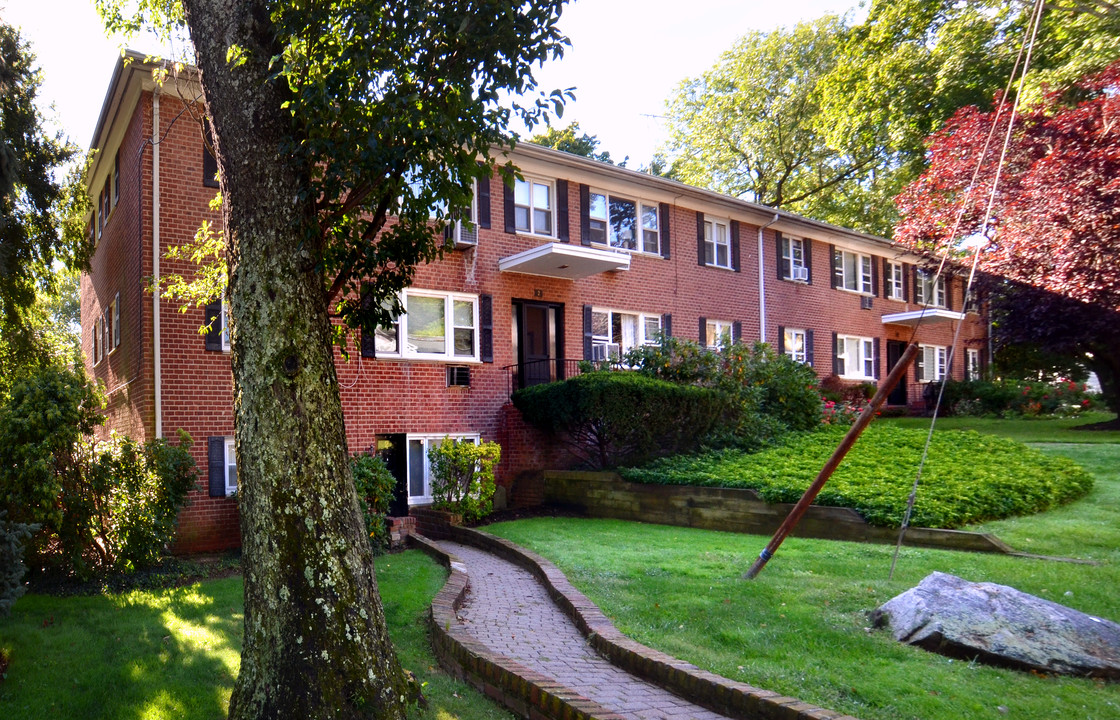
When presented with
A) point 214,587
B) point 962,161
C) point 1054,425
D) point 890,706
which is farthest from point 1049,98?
point 214,587

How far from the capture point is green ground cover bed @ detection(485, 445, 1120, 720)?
4762 mm

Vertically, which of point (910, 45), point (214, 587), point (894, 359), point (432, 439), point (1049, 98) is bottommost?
point (214, 587)

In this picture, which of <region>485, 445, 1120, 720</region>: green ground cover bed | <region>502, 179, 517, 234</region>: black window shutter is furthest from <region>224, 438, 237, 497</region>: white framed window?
<region>502, 179, 517, 234</region>: black window shutter

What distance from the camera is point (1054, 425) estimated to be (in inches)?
872

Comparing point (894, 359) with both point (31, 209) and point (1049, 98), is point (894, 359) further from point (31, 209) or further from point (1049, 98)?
point (31, 209)

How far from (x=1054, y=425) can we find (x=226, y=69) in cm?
2319

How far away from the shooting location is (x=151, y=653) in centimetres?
674

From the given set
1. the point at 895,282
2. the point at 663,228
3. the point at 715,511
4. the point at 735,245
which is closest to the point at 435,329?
the point at 715,511

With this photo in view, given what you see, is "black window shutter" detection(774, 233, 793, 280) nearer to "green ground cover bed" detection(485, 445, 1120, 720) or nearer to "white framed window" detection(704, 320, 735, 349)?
"white framed window" detection(704, 320, 735, 349)

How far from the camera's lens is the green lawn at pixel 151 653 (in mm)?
5535

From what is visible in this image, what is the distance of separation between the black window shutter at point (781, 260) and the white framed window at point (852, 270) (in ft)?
8.91

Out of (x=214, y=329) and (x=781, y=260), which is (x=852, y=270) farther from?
(x=214, y=329)

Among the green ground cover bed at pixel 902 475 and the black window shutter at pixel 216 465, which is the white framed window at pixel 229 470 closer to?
the black window shutter at pixel 216 465

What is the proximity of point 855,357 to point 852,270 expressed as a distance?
2855 millimetres
